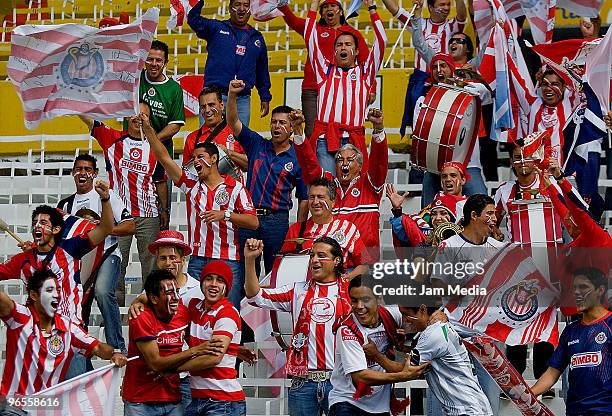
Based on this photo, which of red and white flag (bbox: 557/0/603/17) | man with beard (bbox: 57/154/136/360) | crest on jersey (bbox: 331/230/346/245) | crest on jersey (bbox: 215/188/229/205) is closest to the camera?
crest on jersey (bbox: 331/230/346/245)

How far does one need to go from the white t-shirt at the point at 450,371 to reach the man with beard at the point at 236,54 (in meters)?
4.52

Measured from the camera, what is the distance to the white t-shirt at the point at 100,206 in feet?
35.2

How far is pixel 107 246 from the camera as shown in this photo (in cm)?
1075

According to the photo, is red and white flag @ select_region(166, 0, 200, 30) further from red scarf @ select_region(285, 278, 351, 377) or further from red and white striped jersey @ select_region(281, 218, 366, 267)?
red scarf @ select_region(285, 278, 351, 377)

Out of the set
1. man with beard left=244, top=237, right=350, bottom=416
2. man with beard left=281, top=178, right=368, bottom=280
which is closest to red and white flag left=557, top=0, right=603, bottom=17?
man with beard left=281, top=178, right=368, bottom=280

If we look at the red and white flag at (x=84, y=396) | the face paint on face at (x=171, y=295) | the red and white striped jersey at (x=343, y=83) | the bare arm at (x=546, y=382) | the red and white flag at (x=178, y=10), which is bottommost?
the red and white flag at (x=84, y=396)

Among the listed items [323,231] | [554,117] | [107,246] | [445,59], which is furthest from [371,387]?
[445,59]

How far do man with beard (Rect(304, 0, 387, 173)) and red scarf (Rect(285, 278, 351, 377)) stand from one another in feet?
8.39

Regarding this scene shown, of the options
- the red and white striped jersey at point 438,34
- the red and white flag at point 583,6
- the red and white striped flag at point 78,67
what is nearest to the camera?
the red and white striped flag at point 78,67

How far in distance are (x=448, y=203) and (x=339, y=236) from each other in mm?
924

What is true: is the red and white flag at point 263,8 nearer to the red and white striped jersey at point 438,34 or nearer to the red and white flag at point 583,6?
the red and white striped jersey at point 438,34

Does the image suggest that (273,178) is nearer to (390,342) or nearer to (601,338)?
(390,342)

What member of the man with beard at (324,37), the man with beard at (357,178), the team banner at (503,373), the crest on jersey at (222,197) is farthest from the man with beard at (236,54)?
the team banner at (503,373)

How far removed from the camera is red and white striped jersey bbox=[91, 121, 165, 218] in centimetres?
1129
